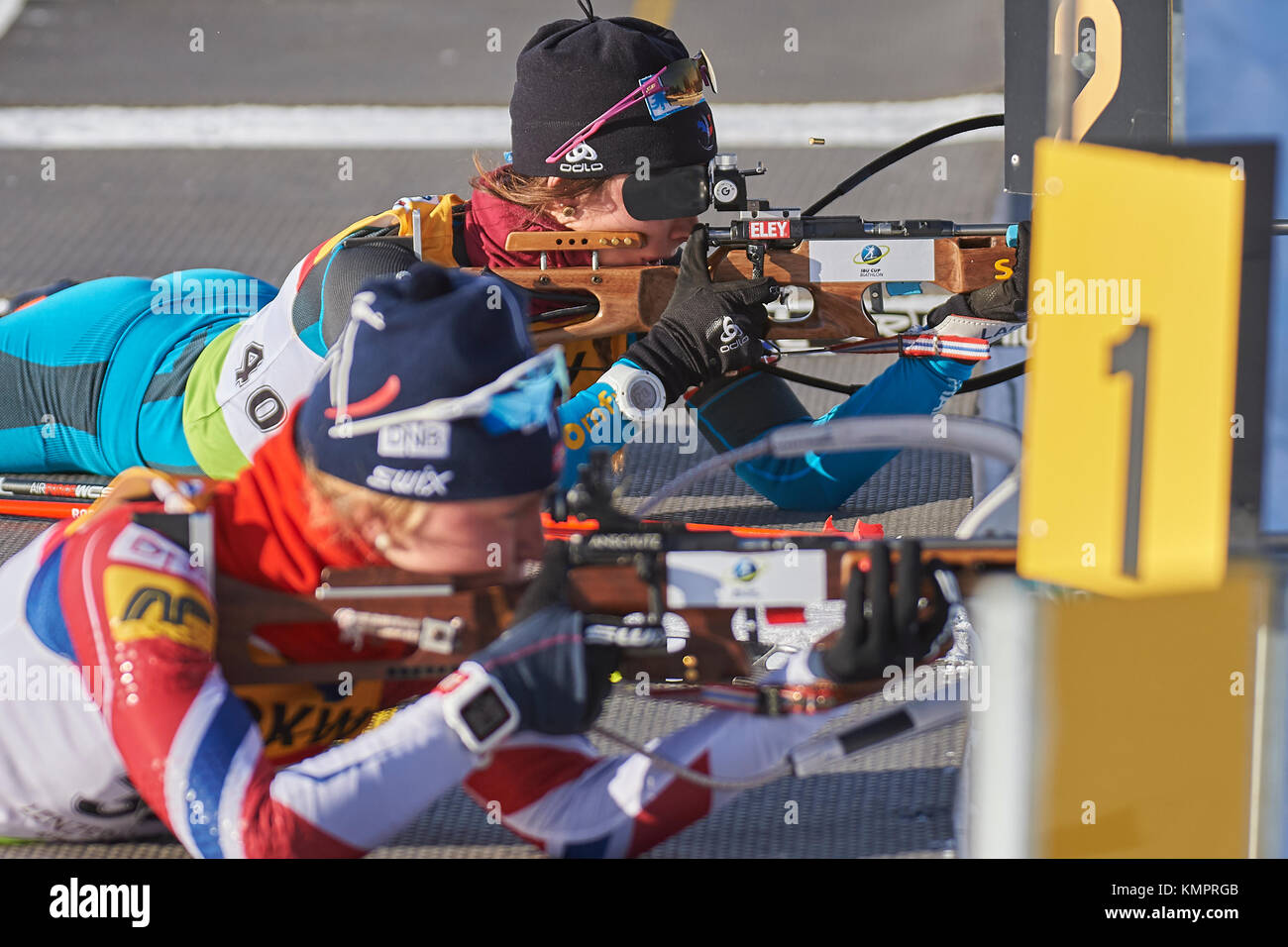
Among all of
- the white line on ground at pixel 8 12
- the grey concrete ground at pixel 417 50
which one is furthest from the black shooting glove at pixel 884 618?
the white line on ground at pixel 8 12

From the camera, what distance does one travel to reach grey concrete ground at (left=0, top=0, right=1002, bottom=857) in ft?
16.6

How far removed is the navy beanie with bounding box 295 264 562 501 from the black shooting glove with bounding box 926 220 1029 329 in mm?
1430

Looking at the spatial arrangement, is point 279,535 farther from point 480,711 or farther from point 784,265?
point 784,265

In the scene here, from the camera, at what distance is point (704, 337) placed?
2.82m

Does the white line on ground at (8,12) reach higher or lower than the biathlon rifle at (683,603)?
higher

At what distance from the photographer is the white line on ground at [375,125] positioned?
585 cm

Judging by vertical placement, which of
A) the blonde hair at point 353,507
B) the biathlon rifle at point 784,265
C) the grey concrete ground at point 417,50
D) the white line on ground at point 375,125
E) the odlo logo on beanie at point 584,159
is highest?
the grey concrete ground at point 417,50

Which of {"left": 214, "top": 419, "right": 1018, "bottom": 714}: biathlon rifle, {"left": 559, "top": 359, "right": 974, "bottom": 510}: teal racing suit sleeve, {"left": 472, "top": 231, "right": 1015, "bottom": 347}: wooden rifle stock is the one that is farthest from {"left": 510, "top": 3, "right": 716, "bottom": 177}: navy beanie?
{"left": 214, "top": 419, "right": 1018, "bottom": 714}: biathlon rifle

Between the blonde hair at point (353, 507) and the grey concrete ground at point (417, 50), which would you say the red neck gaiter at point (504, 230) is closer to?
the blonde hair at point (353, 507)

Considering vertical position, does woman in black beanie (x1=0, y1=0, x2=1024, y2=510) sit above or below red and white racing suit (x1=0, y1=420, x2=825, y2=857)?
above

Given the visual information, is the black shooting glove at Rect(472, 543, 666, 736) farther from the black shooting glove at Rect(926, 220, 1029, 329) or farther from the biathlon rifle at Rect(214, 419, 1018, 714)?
the black shooting glove at Rect(926, 220, 1029, 329)

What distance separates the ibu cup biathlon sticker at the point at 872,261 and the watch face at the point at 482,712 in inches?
61.4

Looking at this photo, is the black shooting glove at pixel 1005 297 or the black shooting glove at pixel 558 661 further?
the black shooting glove at pixel 1005 297

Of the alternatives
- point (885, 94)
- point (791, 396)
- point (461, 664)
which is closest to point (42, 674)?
point (461, 664)
